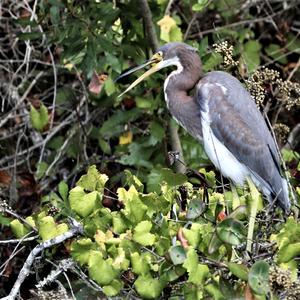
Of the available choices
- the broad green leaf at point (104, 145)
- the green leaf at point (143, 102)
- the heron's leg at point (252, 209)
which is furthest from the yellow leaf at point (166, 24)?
the heron's leg at point (252, 209)

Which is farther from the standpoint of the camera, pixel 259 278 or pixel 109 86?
pixel 109 86

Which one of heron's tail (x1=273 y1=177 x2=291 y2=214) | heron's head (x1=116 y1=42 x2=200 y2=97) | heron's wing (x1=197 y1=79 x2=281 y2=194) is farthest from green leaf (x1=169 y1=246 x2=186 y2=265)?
heron's head (x1=116 y1=42 x2=200 y2=97)

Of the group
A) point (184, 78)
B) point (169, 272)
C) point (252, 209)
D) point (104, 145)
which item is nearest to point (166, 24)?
point (104, 145)

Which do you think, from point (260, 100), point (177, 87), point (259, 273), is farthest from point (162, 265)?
point (177, 87)

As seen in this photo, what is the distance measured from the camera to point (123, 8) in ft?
14.1

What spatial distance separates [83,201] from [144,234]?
28 cm

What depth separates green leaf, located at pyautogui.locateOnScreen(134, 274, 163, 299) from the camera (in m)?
2.48

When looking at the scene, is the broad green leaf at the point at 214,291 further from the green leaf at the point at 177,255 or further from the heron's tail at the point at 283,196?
the heron's tail at the point at 283,196

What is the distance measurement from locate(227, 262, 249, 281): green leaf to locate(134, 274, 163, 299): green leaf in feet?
0.68

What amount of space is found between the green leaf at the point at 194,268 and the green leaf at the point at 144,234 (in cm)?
15

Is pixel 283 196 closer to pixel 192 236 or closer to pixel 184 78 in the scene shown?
pixel 184 78

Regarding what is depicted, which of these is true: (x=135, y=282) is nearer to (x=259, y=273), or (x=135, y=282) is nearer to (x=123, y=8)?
(x=259, y=273)

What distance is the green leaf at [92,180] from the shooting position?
9.65 ft

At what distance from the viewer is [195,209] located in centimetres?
272
